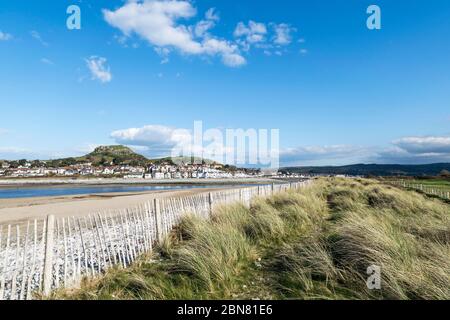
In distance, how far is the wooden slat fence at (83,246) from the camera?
12.9 ft

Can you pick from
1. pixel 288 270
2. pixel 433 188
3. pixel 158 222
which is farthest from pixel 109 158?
pixel 288 270

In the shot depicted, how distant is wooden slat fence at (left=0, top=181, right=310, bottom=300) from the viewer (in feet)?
12.9

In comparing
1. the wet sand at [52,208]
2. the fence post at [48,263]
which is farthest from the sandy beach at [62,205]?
the fence post at [48,263]

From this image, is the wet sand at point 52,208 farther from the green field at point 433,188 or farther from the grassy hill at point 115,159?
the grassy hill at point 115,159

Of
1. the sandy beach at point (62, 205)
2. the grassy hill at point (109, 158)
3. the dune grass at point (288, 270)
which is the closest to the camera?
the dune grass at point (288, 270)

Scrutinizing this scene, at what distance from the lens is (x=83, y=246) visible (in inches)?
190

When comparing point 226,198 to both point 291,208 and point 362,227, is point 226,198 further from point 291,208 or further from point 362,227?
point 362,227

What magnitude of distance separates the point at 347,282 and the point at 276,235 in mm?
2907

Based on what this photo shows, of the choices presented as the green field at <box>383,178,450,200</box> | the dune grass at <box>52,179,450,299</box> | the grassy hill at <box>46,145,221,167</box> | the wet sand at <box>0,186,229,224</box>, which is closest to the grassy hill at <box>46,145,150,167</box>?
the grassy hill at <box>46,145,221,167</box>

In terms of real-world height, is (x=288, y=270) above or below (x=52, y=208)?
above

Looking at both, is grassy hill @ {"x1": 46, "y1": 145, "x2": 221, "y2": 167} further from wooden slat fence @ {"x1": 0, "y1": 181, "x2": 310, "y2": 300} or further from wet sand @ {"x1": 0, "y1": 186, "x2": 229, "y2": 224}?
wooden slat fence @ {"x1": 0, "y1": 181, "x2": 310, "y2": 300}

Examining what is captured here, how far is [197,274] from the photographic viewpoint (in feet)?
13.9

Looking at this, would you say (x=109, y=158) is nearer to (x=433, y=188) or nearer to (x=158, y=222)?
(x=433, y=188)
